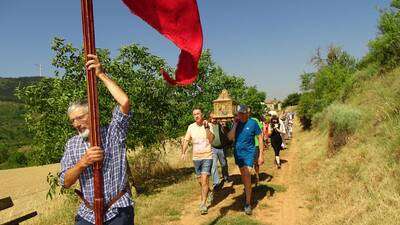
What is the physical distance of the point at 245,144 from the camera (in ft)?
28.5

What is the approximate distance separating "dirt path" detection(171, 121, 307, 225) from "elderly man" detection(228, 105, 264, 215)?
49 cm

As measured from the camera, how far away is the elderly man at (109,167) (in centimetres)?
337

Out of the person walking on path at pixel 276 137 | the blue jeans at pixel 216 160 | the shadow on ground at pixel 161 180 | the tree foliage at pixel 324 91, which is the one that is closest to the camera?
the blue jeans at pixel 216 160

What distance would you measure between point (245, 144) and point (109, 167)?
5.52 m

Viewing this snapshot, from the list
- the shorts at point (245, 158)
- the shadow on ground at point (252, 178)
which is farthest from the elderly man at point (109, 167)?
the shadow on ground at point (252, 178)

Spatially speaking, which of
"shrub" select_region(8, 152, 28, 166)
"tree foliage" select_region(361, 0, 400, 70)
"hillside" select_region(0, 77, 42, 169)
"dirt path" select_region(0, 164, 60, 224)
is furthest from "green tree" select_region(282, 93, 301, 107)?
"tree foliage" select_region(361, 0, 400, 70)

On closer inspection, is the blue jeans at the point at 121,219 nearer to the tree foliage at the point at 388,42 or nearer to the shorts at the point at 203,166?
the shorts at the point at 203,166

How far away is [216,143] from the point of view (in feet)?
36.1

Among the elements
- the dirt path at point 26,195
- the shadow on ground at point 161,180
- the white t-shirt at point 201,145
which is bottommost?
the dirt path at point 26,195

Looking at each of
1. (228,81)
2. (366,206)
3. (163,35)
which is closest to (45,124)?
(366,206)

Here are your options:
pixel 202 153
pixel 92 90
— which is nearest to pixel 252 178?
pixel 202 153

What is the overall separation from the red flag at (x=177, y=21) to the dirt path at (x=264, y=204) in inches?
206

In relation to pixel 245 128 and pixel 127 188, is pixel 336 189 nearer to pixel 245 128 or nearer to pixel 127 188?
pixel 245 128

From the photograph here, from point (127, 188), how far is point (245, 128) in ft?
17.9
